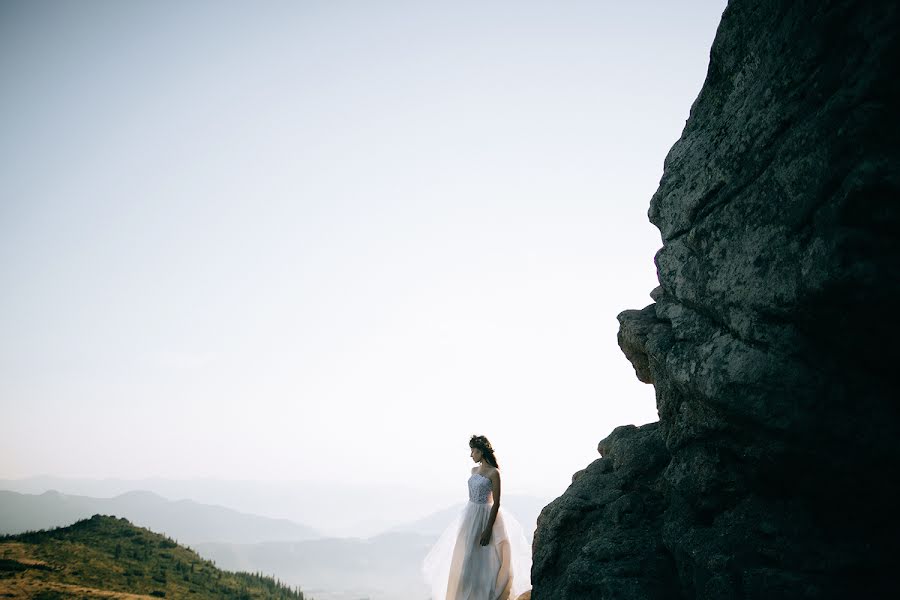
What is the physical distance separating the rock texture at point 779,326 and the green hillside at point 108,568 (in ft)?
112

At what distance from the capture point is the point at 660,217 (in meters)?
10.7

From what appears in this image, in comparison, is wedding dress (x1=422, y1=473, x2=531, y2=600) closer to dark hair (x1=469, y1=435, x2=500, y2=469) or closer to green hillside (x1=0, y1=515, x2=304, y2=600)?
Result: dark hair (x1=469, y1=435, x2=500, y2=469)

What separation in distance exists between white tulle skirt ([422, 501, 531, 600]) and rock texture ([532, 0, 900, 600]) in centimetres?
315

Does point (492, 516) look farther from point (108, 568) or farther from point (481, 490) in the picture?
point (108, 568)

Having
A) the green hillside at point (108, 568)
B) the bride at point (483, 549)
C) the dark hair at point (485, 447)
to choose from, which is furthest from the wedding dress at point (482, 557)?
the green hillside at point (108, 568)

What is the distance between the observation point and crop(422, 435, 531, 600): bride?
43.3 feet

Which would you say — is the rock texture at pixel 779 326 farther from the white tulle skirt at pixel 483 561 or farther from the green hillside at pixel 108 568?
the green hillside at pixel 108 568

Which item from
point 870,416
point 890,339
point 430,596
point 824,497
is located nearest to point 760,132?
point 890,339

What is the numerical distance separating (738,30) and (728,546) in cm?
908

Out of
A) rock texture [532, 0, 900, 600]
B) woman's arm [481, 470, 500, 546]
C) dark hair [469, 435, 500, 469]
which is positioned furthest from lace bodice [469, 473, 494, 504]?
rock texture [532, 0, 900, 600]

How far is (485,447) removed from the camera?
47.2 feet

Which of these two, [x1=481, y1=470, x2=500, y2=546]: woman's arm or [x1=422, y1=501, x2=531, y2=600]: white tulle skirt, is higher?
[x1=481, y1=470, x2=500, y2=546]: woman's arm

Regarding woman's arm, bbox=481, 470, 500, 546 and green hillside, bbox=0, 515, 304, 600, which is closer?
woman's arm, bbox=481, 470, 500, 546

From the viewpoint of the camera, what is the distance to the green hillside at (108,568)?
98.4 ft
